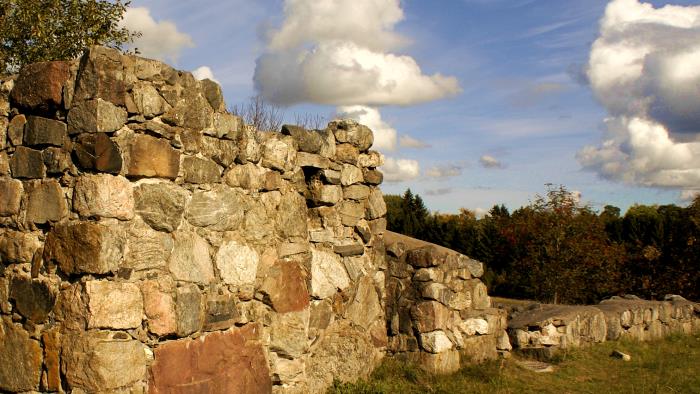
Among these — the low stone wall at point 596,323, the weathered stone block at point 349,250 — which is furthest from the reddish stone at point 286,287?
the low stone wall at point 596,323

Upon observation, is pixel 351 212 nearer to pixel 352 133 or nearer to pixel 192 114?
pixel 352 133

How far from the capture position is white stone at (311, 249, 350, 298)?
5.52m

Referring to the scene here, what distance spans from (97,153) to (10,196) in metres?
0.81

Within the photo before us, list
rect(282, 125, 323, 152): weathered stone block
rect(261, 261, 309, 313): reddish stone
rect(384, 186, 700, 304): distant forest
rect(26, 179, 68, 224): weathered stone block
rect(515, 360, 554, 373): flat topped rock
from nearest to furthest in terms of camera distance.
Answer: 1. rect(26, 179, 68, 224): weathered stone block
2. rect(261, 261, 309, 313): reddish stone
3. rect(282, 125, 323, 152): weathered stone block
4. rect(515, 360, 554, 373): flat topped rock
5. rect(384, 186, 700, 304): distant forest

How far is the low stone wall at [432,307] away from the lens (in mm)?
6535

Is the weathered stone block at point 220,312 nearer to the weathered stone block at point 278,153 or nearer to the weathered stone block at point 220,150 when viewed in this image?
the weathered stone block at point 220,150

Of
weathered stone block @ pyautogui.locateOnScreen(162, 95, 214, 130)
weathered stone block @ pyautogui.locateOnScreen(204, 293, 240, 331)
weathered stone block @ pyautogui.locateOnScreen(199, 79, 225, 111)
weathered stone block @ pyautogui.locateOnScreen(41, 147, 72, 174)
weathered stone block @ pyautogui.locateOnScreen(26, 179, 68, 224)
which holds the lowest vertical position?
weathered stone block @ pyautogui.locateOnScreen(204, 293, 240, 331)

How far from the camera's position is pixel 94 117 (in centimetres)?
375

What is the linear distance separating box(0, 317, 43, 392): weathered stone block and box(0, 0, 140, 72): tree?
314 inches

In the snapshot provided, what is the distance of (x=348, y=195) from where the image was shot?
6.09 meters

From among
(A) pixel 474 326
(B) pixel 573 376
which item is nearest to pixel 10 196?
(A) pixel 474 326

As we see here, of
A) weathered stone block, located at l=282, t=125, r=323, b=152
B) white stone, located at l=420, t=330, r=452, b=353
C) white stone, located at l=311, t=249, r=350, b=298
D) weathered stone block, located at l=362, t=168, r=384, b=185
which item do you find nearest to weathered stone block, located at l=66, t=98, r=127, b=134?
weathered stone block, located at l=282, t=125, r=323, b=152

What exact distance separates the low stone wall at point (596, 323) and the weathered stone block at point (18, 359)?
20.2 feet

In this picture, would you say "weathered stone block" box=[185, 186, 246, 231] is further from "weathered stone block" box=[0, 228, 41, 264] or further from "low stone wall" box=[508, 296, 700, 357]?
"low stone wall" box=[508, 296, 700, 357]
